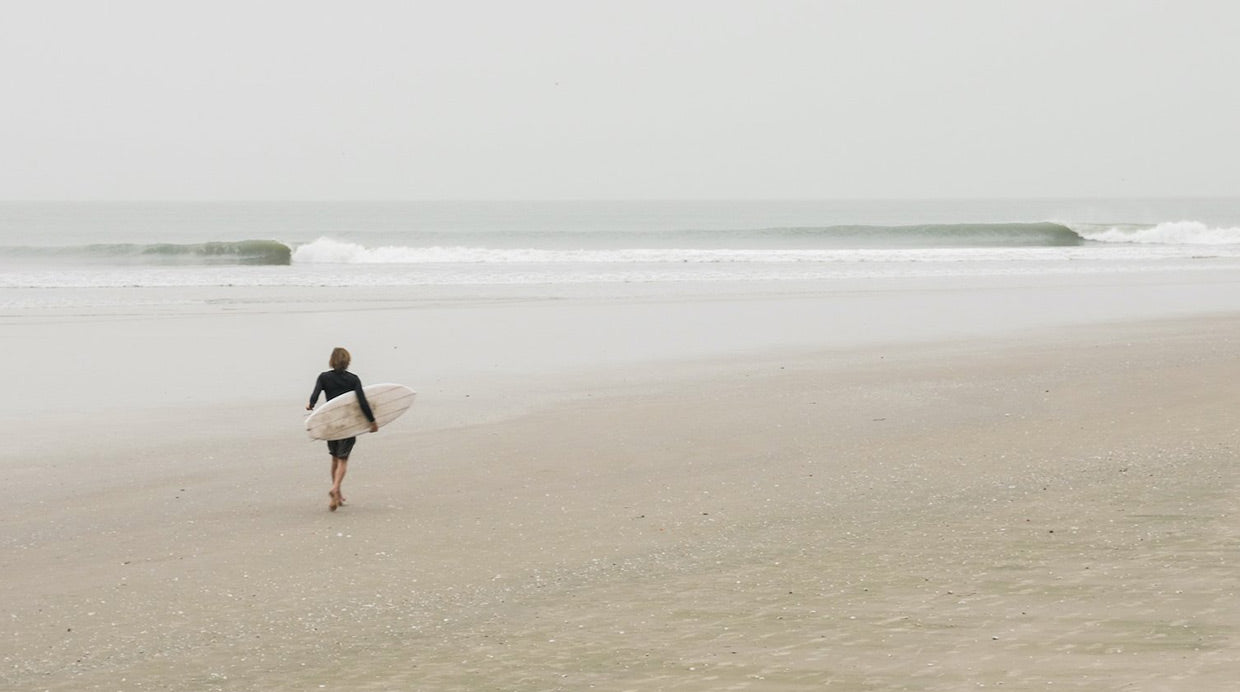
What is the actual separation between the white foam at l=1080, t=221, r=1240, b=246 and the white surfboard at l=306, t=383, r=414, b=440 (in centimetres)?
5814

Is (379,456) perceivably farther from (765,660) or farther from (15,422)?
(765,660)

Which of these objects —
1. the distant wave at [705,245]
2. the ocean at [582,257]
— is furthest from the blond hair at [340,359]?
the distant wave at [705,245]

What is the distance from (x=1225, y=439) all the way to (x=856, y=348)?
7.73m

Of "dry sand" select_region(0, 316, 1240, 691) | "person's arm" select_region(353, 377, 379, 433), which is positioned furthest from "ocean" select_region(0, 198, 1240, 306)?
"person's arm" select_region(353, 377, 379, 433)

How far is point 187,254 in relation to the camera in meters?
48.1

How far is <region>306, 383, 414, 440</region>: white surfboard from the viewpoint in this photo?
8.80 metres

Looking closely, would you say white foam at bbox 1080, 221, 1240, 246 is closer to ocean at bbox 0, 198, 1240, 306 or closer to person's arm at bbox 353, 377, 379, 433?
ocean at bbox 0, 198, 1240, 306

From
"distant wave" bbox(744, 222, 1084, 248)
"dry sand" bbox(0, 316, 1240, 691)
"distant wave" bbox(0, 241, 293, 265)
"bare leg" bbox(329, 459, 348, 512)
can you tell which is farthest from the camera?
"distant wave" bbox(744, 222, 1084, 248)

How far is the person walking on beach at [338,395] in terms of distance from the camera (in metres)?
8.70

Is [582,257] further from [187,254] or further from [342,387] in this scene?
[342,387]

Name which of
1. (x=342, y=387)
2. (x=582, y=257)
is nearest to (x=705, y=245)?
(x=582, y=257)

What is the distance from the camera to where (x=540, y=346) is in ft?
60.1

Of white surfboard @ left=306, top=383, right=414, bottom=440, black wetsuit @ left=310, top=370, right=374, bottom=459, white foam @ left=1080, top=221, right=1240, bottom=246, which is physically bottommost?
white surfboard @ left=306, top=383, right=414, bottom=440

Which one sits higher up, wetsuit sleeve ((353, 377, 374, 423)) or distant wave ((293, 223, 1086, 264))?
distant wave ((293, 223, 1086, 264))
